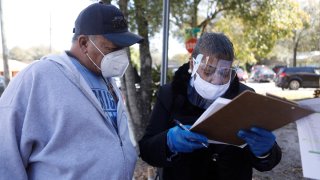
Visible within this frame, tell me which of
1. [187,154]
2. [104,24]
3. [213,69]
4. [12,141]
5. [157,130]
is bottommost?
[187,154]

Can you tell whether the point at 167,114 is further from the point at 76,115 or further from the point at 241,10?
the point at 241,10

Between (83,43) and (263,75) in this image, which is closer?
(83,43)

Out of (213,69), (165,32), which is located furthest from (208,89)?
(165,32)

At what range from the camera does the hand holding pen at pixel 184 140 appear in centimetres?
180

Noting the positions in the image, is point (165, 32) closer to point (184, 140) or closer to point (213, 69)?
point (213, 69)

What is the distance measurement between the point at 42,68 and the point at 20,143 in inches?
13.0

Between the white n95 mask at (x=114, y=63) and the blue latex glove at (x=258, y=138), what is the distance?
2.52 ft

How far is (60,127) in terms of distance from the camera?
4.91 ft

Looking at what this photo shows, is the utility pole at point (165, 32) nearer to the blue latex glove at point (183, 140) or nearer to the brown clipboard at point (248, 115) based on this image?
the blue latex glove at point (183, 140)

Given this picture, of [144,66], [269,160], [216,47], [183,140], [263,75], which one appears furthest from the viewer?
[263,75]

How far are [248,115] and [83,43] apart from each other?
2.99 ft

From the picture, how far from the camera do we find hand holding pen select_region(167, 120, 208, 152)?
180 cm

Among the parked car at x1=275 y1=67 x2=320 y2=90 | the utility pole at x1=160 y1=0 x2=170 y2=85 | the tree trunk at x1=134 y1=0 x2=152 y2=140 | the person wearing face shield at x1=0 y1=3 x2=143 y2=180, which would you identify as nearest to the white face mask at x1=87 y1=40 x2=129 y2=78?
the person wearing face shield at x1=0 y1=3 x2=143 y2=180

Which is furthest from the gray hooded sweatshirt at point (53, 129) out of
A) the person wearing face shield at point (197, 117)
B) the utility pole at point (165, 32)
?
the utility pole at point (165, 32)
